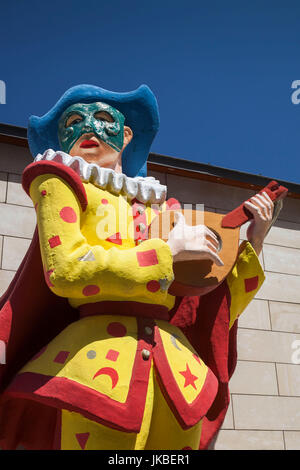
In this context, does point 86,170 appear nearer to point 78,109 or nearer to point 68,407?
point 78,109

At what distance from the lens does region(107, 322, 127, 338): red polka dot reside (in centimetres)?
224

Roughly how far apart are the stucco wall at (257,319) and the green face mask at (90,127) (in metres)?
1.14

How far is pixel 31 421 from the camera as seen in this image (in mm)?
2387

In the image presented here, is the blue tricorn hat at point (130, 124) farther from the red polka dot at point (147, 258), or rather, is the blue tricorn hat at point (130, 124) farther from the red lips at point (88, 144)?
the red polka dot at point (147, 258)

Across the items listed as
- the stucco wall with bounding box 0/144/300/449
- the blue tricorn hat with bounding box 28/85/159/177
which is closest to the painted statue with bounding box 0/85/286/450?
the blue tricorn hat with bounding box 28/85/159/177

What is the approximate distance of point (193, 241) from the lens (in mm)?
2363

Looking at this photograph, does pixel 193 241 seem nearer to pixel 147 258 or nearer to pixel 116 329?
pixel 147 258

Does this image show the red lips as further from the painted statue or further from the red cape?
the red cape

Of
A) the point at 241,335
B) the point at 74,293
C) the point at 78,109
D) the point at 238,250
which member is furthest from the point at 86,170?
the point at 241,335

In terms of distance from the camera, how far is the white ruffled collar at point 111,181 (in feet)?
8.45

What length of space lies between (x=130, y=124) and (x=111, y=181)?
1.95 feet

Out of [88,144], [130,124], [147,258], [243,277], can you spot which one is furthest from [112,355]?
[130,124]

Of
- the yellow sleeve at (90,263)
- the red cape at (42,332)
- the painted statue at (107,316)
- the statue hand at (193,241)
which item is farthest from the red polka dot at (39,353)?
the statue hand at (193,241)

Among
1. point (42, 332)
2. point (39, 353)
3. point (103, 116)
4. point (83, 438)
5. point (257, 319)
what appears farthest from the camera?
point (257, 319)
